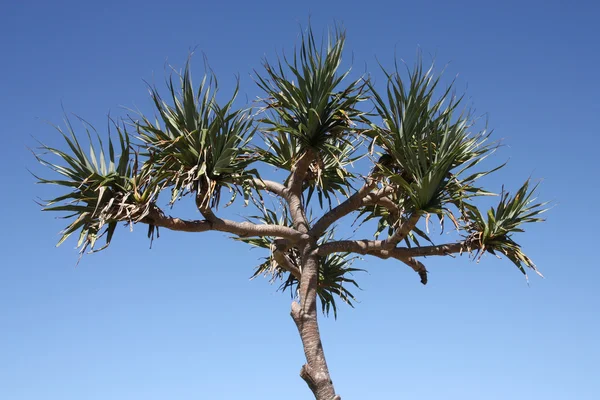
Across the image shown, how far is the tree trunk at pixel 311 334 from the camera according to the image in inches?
349

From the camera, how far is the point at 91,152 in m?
8.77

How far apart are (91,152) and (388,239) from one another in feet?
12.4

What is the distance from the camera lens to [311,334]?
9148 millimetres

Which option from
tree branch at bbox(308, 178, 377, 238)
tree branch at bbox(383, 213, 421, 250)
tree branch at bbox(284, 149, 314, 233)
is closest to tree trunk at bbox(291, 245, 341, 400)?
tree branch at bbox(308, 178, 377, 238)

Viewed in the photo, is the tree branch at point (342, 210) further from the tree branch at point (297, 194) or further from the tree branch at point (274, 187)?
the tree branch at point (274, 187)

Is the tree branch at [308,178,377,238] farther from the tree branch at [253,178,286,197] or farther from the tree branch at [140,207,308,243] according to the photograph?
the tree branch at [253,178,286,197]

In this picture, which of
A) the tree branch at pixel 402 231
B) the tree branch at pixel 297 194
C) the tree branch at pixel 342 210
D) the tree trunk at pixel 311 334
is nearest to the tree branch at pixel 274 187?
the tree branch at pixel 297 194

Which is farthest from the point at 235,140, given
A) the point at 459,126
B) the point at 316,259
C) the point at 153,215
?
the point at 459,126

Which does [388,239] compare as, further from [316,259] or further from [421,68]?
[421,68]

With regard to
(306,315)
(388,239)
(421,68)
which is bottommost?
(306,315)

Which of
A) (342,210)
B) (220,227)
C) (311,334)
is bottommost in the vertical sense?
(311,334)

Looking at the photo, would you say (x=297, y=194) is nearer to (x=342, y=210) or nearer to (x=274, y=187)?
(x=274, y=187)

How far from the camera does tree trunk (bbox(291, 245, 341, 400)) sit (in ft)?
29.1

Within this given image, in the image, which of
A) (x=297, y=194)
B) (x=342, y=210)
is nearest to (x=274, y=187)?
(x=297, y=194)
